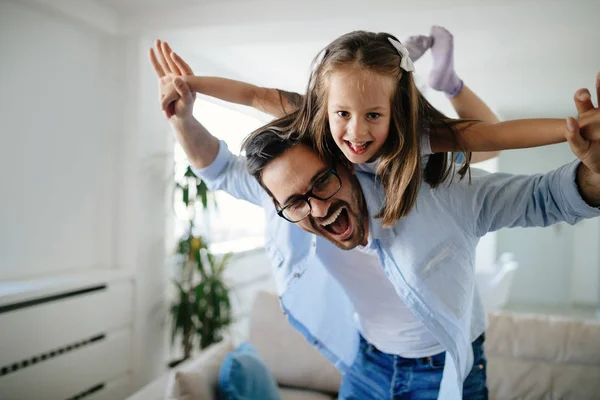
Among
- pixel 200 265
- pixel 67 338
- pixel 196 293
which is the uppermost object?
pixel 200 265

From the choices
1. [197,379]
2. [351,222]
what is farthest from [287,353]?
[351,222]

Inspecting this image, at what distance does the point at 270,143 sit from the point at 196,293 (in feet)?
8.63

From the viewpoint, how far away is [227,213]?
5.19m

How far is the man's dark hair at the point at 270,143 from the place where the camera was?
44.2 inches

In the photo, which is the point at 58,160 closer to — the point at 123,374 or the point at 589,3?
the point at 123,374

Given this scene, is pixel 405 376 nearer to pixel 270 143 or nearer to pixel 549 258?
pixel 270 143

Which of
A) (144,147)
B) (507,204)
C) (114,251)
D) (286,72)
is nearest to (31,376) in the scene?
(114,251)

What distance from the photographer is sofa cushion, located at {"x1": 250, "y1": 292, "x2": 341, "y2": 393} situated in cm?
272

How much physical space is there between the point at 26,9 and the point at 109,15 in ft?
1.84

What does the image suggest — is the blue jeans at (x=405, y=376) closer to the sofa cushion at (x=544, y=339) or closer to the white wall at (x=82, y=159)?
the sofa cushion at (x=544, y=339)

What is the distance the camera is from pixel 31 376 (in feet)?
8.49

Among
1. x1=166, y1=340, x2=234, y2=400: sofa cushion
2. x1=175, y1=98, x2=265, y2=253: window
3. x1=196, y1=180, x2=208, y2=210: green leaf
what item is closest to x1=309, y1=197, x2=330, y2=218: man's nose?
x1=166, y1=340, x2=234, y2=400: sofa cushion

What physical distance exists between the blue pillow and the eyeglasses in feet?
4.32

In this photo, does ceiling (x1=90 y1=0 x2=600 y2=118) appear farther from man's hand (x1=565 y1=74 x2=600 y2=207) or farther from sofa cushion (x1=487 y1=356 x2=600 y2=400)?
man's hand (x1=565 y1=74 x2=600 y2=207)
